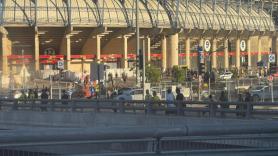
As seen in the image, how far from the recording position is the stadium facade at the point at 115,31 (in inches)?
3167

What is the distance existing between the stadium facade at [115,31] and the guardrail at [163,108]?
48.0 meters

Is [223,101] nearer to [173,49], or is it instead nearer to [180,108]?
[180,108]

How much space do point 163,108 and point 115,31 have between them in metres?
69.4

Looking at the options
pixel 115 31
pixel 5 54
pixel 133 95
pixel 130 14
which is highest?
pixel 130 14

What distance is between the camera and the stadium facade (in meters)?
80.4

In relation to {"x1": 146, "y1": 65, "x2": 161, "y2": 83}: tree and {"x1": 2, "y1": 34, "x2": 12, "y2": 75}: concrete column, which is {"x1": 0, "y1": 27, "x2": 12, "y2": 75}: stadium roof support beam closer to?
{"x1": 2, "y1": 34, "x2": 12, "y2": 75}: concrete column

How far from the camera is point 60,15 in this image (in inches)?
3216

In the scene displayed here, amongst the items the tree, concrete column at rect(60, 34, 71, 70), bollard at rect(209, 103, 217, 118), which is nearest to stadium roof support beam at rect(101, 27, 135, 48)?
concrete column at rect(60, 34, 71, 70)

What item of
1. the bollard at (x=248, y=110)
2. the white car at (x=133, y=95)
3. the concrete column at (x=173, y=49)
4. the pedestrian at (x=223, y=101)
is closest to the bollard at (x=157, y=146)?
the bollard at (x=248, y=110)

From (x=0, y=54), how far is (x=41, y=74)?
7232 millimetres

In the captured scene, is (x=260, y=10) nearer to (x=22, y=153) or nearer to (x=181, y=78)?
(x=181, y=78)

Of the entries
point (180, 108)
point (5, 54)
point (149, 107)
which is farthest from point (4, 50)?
point (180, 108)

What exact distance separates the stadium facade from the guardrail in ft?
157

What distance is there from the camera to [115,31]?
8944cm
